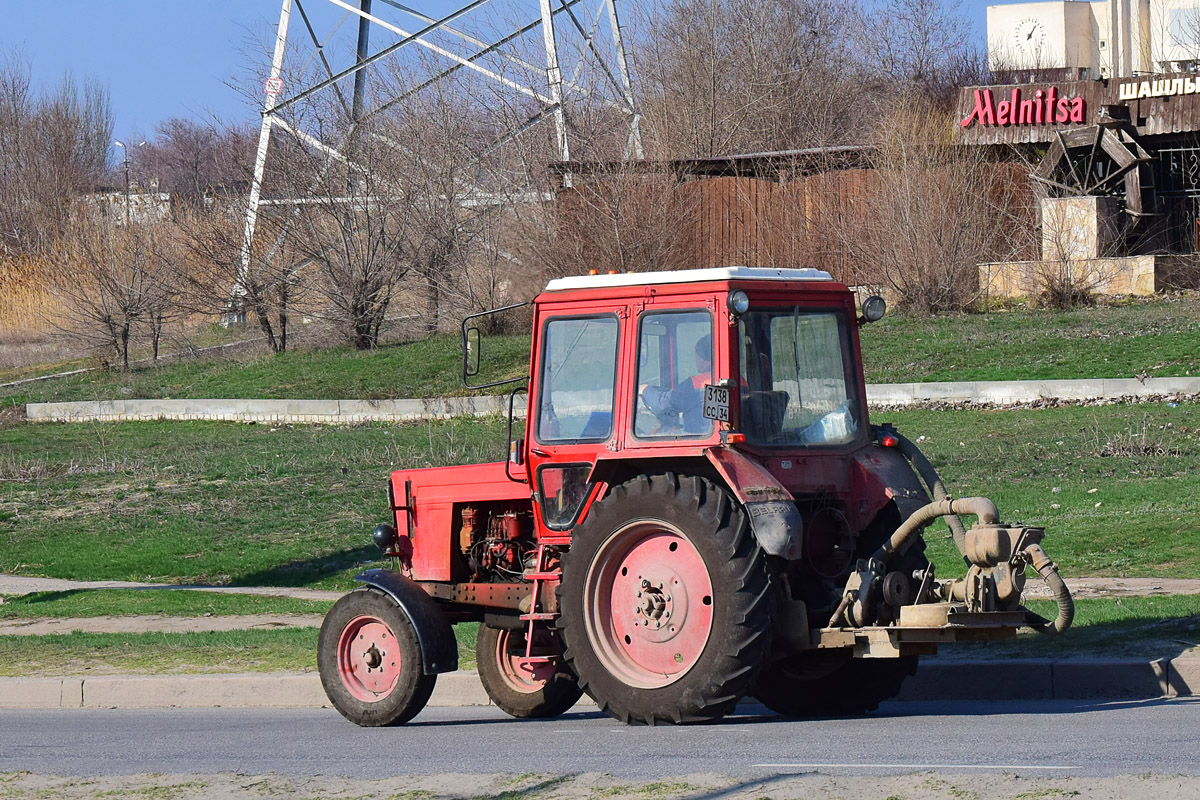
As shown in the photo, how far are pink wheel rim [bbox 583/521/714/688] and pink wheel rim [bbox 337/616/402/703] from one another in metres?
1.54

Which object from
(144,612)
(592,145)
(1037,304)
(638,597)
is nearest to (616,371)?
(638,597)

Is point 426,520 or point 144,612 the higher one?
point 426,520

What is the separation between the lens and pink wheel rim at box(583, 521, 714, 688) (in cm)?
844

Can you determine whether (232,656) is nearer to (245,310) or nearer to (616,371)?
(616,371)

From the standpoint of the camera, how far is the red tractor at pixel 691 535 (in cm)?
824

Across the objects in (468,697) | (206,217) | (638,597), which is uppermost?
(206,217)

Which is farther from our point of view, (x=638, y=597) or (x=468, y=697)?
(x=468, y=697)

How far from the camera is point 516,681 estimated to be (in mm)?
10219

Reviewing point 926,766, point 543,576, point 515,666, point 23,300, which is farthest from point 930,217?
point 23,300

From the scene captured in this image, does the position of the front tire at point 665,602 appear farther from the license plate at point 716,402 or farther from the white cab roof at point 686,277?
the white cab roof at point 686,277

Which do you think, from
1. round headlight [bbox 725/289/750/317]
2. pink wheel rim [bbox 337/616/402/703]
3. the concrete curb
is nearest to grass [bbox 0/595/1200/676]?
pink wheel rim [bbox 337/616/402/703]

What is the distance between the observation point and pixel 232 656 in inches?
498

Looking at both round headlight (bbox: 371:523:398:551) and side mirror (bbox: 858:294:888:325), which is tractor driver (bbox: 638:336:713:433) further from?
round headlight (bbox: 371:523:398:551)

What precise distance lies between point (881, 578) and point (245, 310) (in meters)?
38.8
